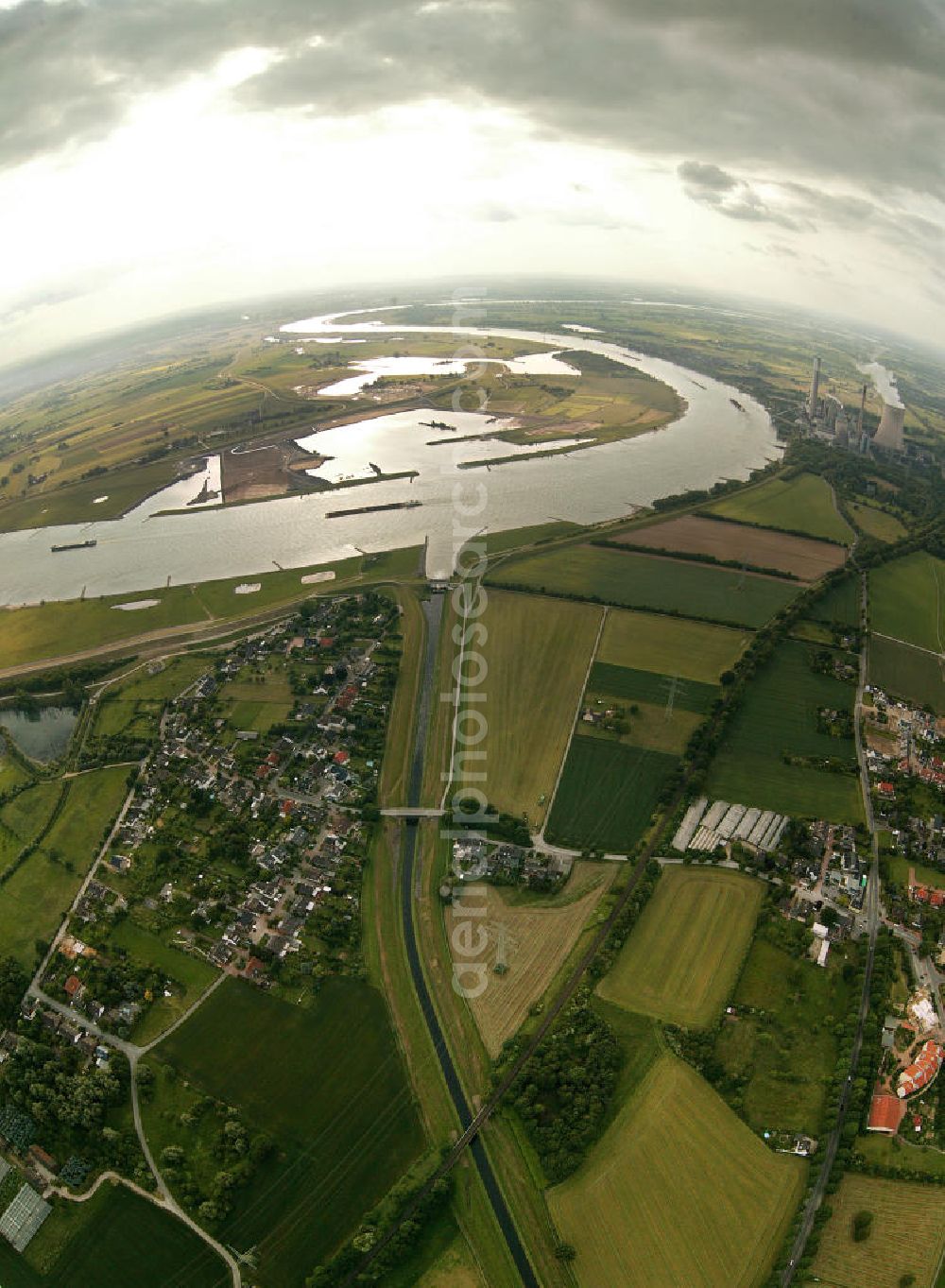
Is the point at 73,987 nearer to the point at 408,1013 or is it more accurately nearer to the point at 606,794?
the point at 408,1013

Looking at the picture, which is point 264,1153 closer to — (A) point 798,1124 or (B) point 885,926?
(A) point 798,1124

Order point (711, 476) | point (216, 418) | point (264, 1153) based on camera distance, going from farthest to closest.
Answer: point (216, 418) < point (711, 476) < point (264, 1153)

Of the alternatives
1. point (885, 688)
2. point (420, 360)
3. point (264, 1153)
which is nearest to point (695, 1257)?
point (264, 1153)

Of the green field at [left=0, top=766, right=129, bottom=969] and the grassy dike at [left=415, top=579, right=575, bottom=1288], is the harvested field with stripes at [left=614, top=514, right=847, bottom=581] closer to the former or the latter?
the grassy dike at [left=415, top=579, right=575, bottom=1288]

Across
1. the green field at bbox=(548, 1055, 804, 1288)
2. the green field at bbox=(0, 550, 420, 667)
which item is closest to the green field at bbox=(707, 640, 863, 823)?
the green field at bbox=(548, 1055, 804, 1288)

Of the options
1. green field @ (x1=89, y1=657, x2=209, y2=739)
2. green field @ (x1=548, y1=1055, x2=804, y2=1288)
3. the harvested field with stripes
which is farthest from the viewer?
the harvested field with stripes

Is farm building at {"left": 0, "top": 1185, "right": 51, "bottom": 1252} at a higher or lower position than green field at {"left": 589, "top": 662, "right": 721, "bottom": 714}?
lower
